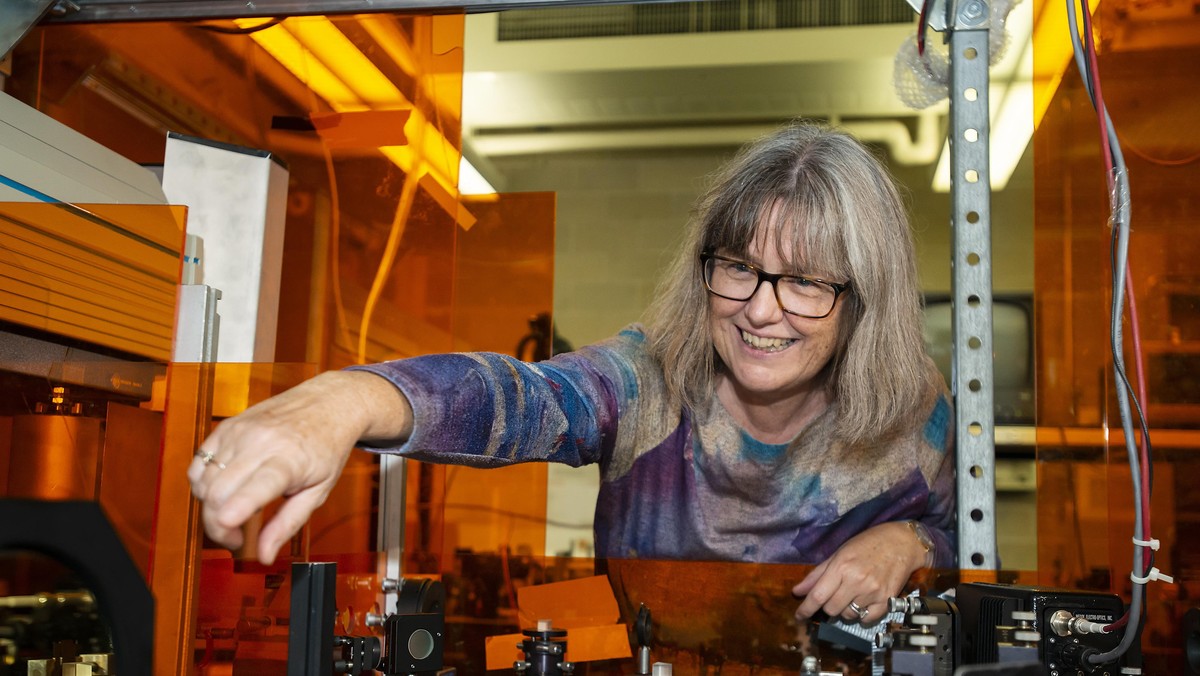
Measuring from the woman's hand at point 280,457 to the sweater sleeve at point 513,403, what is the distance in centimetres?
9

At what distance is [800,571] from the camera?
1171mm

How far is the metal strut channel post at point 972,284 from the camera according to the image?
1177mm

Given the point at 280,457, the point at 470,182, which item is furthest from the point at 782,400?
the point at 280,457

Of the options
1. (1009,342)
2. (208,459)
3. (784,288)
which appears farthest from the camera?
(1009,342)

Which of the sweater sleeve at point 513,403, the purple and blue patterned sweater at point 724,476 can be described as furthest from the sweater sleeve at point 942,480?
the sweater sleeve at point 513,403

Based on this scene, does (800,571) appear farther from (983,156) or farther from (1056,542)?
(983,156)

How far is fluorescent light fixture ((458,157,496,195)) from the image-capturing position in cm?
149

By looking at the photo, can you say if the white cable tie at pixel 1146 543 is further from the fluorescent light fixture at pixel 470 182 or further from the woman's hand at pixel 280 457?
the fluorescent light fixture at pixel 470 182

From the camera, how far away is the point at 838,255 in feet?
4.28

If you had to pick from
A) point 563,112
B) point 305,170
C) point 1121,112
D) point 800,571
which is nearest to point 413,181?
point 305,170

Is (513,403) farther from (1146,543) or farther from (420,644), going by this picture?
(1146,543)

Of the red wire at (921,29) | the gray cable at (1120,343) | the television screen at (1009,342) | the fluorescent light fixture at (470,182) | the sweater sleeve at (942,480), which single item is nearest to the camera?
the gray cable at (1120,343)

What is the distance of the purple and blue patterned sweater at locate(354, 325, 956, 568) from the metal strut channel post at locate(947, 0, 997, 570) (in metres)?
0.12

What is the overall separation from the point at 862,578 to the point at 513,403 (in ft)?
1.49
